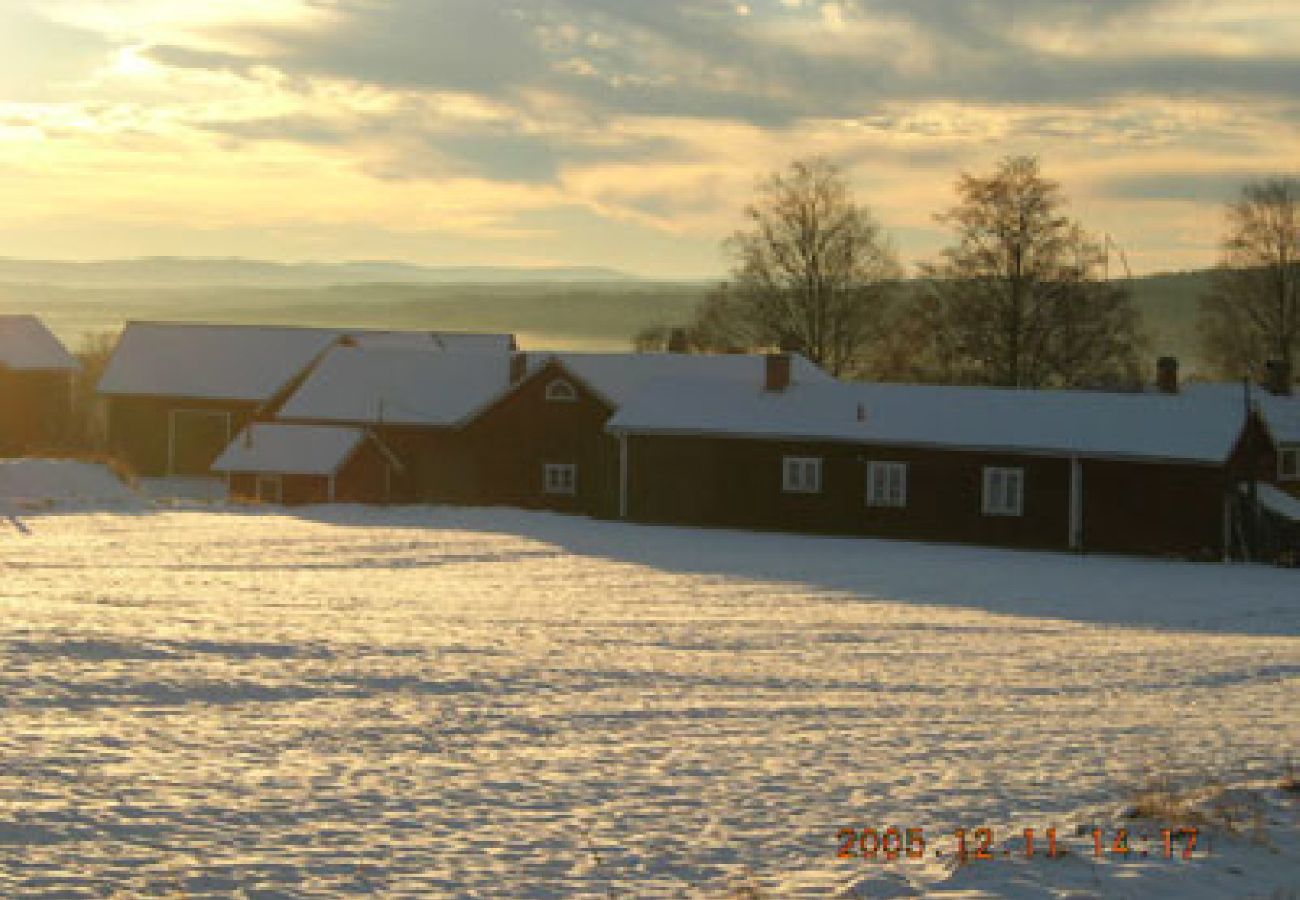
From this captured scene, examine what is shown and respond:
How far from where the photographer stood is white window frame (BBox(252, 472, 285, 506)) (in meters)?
54.1

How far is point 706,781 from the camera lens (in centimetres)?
1360

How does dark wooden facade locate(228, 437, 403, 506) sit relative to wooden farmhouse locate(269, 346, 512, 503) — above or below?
below

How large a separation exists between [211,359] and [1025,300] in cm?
3478

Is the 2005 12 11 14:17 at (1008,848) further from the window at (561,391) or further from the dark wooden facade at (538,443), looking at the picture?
the window at (561,391)

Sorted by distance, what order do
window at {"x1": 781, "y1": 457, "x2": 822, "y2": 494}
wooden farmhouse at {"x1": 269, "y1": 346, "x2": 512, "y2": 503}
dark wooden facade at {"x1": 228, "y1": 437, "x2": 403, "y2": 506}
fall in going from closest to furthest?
window at {"x1": 781, "y1": 457, "x2": 822, "y2": 494}, dark wooden facade at {"x1": 228, "y1": 437, "x2": 403, "y2": 506}, wooden farmhouse at {"x1": 269, "y1": 346, "x2": 512, "y2": 503}

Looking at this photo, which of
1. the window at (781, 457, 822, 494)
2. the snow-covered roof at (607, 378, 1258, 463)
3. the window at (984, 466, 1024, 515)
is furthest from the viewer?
the window at (781, 457, 822, 494)

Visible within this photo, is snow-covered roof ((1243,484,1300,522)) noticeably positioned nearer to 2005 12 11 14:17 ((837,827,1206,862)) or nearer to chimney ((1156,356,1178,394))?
chimney ((1156,356,1178,394))

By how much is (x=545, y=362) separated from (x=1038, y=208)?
22847 mm

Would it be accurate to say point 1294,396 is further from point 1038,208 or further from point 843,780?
point 843,780

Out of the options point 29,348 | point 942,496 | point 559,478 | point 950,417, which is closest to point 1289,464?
point 950,417

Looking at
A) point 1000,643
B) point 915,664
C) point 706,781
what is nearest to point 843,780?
point 706,781

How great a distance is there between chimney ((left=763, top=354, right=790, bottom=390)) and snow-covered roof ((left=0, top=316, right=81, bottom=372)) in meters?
37.2

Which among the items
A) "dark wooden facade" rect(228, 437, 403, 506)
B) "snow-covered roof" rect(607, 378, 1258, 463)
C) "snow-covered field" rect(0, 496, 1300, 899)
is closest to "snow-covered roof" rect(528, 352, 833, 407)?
"snow-covered roof" rect(607, 378, 1258, 463)

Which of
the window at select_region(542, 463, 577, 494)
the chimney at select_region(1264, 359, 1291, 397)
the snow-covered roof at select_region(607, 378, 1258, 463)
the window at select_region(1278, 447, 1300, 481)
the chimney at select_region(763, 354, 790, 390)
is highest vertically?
the chimney at select_region(1264, 359, 1291, 397)
